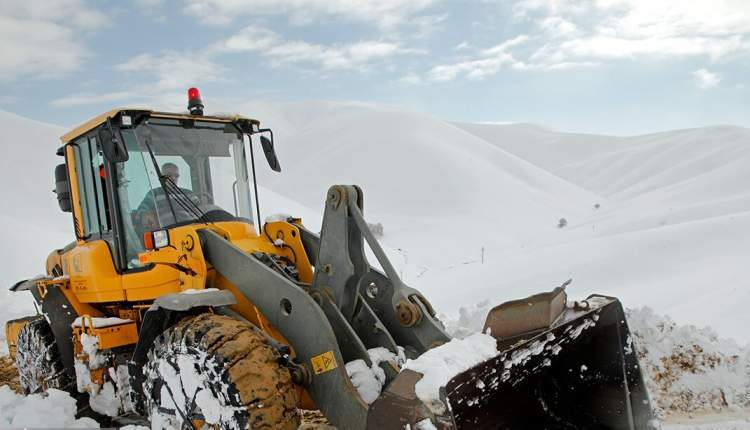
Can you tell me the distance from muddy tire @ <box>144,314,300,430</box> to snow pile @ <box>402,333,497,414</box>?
0.82 m

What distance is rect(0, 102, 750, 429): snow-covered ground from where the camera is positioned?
5.88m

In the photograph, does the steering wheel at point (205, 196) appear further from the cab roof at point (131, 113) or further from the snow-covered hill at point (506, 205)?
the snow-covered hill at point (506, 205)

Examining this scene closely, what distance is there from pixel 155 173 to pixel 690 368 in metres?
4.54

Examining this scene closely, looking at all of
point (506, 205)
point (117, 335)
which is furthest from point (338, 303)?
point (506, 205)

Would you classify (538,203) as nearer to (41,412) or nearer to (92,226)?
(92,226)

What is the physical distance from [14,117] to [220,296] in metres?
38.4

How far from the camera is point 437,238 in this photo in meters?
33.1

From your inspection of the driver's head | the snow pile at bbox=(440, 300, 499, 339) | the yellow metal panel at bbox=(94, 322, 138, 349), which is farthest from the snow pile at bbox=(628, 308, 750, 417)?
the yellow metal panel at bbox=(94, 322, 138, 349)

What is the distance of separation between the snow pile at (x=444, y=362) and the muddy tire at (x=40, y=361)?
3.98 metres

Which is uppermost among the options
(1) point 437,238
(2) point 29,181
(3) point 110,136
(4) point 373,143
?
(4) point 373,143

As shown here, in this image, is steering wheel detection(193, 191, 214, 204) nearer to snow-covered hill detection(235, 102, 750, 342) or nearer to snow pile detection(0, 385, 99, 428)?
snow pile detection(0, 385, 99, 428)

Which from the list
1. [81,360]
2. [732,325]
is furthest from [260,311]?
[732,325]

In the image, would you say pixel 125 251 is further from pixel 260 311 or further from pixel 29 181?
pixel 29 181

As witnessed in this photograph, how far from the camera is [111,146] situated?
13.1 feet
